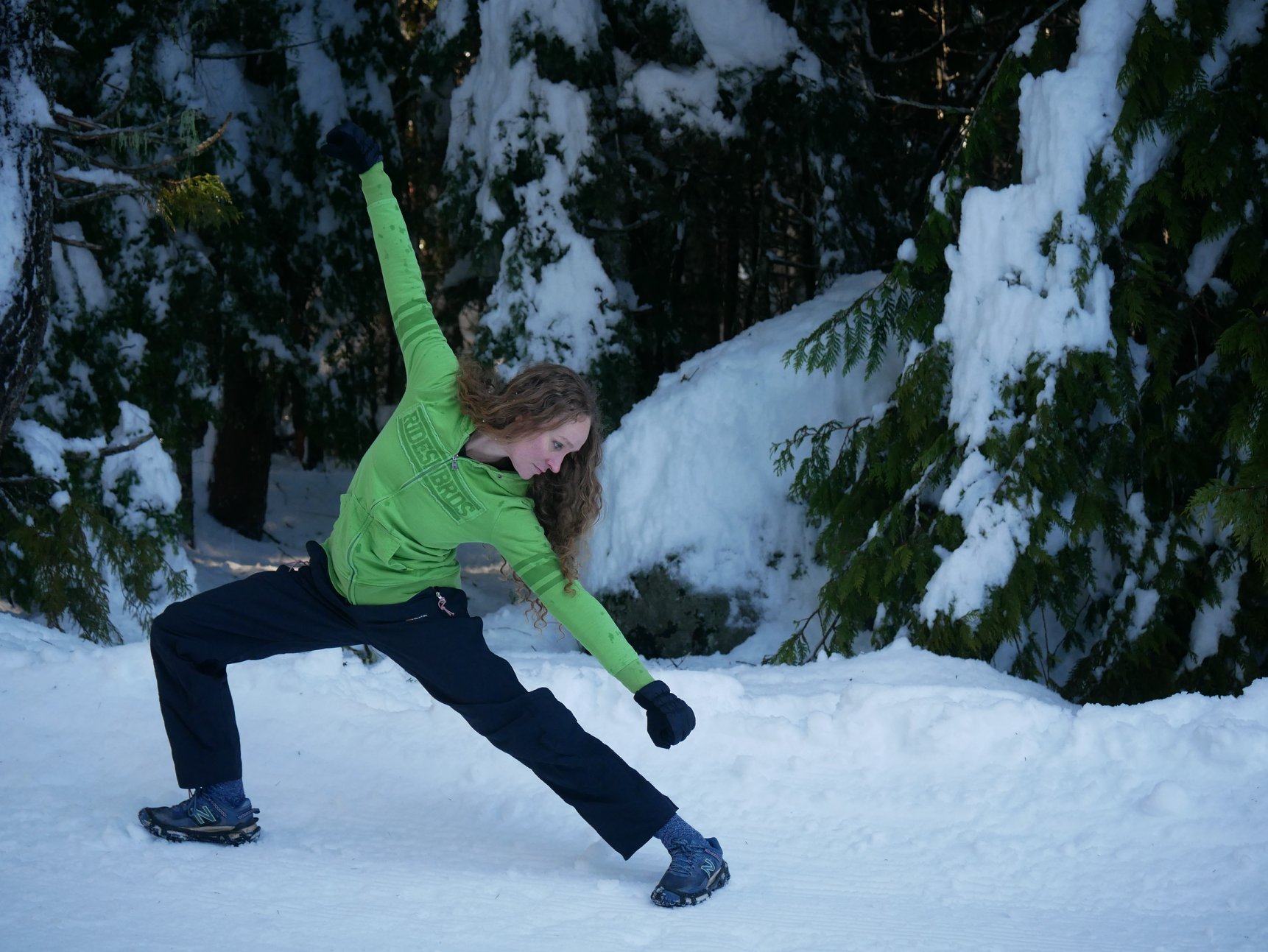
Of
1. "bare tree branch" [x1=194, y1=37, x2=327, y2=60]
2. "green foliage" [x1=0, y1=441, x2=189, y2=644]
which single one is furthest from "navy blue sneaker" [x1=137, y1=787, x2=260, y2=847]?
"bare tree branch" [x1=194, y1=37, x2=327, y2=60]

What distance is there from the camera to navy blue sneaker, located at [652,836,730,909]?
8.88 ft

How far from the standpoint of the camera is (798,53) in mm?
7023

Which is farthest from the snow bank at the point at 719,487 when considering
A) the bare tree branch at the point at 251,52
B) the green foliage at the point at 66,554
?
the bare tree branch at the point at 251,52

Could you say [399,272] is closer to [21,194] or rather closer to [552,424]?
[552,424]

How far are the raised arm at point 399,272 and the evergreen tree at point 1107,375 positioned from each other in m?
2.32

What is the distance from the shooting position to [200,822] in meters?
2.89

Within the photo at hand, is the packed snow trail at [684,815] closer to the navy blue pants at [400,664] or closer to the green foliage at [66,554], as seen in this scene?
the navy blue pants at [400,664]

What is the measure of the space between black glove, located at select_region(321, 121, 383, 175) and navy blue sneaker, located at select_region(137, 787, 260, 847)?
5.55 ft

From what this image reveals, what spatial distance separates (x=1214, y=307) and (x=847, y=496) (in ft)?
5.39

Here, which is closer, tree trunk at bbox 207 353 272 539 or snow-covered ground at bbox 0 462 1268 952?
snow-covered ground at bbox 0 462 1268 952

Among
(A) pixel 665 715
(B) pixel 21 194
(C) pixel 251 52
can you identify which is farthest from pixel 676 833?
(C) pixel 251 52

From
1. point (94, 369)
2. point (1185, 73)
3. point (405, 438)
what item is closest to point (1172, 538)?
point (1185, 73)

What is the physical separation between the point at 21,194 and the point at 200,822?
8.99 ft

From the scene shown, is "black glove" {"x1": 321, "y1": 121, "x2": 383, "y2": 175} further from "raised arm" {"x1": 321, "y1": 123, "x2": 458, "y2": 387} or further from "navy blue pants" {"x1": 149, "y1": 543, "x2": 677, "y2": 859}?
"navy blue pants" {"x1": 149, "y1": 543, "x2": 677, "y2": 859}
